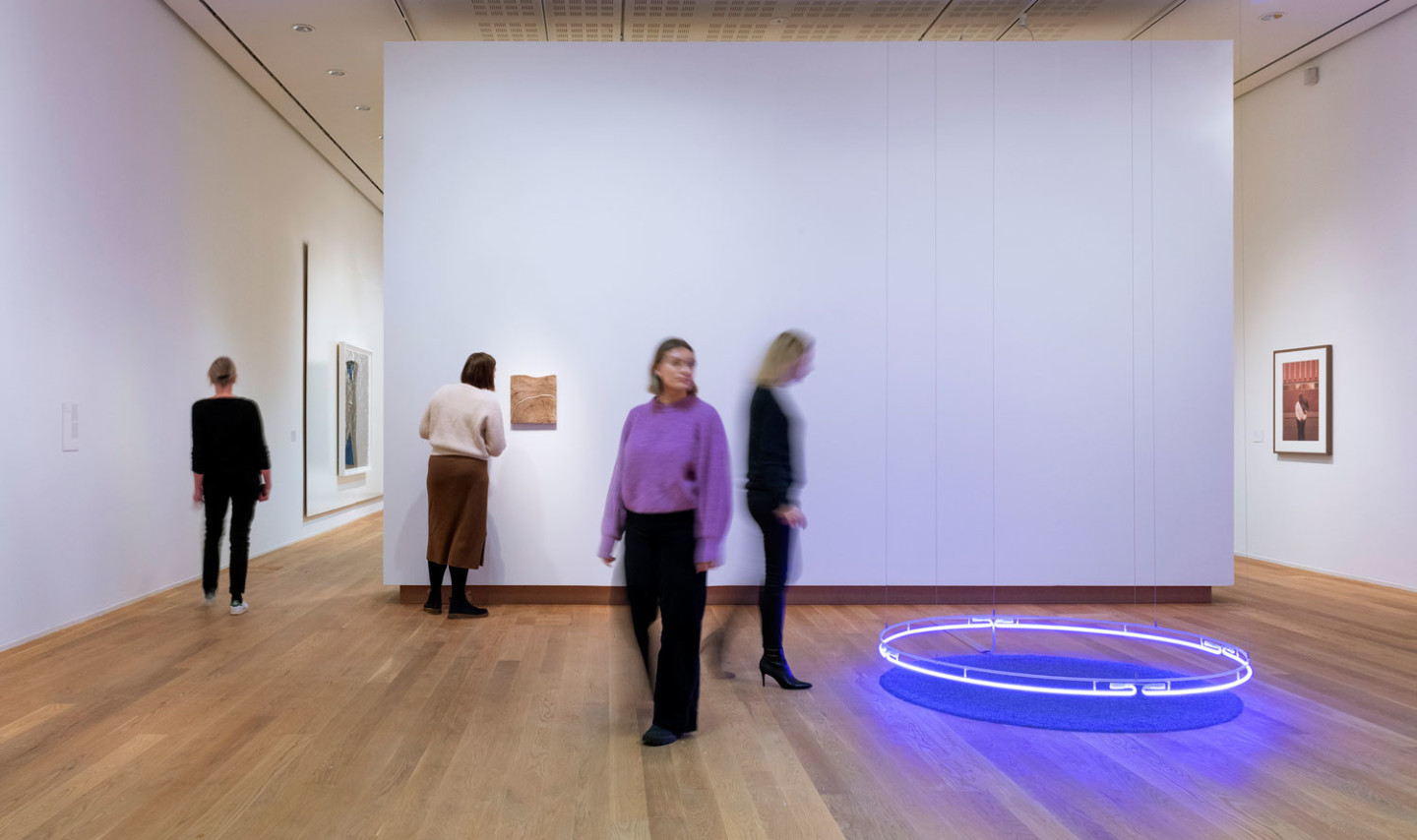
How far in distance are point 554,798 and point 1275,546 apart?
8405 mm

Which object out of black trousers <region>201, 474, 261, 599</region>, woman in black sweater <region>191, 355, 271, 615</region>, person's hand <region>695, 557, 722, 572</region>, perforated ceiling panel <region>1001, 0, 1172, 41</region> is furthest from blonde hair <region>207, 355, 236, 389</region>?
perforated ceiling panel <region>1001, 0, 1172, 41</region>

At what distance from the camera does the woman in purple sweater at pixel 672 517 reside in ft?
12.3

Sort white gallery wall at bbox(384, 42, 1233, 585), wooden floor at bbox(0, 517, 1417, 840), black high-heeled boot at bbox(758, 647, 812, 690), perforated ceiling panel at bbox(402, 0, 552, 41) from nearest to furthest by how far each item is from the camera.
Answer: wooden floor at bbox(0, 517, 1417, 840) < black high-heeled boot at bbox(758, 647, 812, 690) < white gallery wall at bbox(384, 42, 1233, 585) < perforated ceiling panel at bbox(402, 0, 552, 41)

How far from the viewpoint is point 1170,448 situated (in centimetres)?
720

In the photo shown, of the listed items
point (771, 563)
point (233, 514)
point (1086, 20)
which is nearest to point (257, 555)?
point (233, 514)

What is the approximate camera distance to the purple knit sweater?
374 cm

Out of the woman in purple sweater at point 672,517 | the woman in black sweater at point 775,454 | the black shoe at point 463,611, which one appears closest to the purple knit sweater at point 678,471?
the woman in purple sweater at point 672,517

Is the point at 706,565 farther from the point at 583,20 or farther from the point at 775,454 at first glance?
the point at 583,20

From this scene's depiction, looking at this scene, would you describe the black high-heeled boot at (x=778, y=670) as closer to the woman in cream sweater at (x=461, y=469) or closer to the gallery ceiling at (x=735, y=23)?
the woman in cream sweater at (x=461, y=469)

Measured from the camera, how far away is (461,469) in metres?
6.46

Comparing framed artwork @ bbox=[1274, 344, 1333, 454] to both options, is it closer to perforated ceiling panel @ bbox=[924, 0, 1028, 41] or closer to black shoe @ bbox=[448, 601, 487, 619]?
perforated ceiling panel @ bbox=[924, 0, 1028, 41]

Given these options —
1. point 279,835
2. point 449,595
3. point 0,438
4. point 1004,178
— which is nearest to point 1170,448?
A: point 1004,178

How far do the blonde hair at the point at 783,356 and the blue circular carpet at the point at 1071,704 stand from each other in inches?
60.8

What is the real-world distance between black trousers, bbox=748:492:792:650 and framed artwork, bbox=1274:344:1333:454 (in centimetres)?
638
